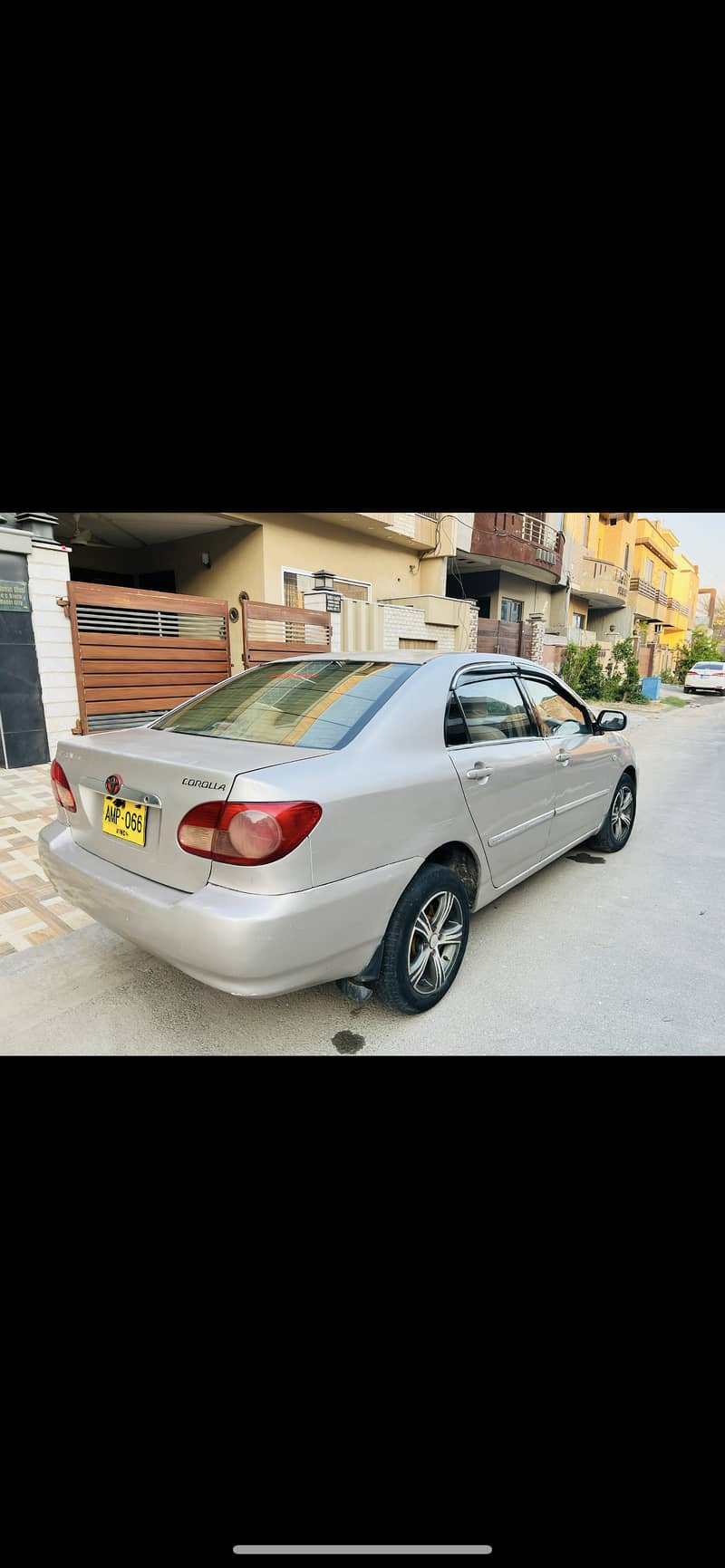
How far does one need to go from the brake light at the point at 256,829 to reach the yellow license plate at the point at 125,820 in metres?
0.36

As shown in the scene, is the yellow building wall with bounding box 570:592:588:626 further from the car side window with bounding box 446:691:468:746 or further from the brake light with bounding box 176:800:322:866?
the brake light with bounding box 176:800:322:866

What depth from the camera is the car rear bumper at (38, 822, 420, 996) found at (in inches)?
75.5

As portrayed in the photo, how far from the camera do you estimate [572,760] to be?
385 centimetres

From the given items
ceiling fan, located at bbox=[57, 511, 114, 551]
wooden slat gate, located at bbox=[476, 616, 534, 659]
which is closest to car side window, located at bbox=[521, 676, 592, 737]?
ceiling fan, located at bbox=[57, 511, 114, 551]

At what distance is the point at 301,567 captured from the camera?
11.6 meters

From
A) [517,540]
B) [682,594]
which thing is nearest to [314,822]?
[517,540]

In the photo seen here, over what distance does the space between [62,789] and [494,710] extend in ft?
6.64

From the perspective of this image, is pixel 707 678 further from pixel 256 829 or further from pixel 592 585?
pixel 256 829

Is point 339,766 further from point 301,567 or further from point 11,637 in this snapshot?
point 301,567

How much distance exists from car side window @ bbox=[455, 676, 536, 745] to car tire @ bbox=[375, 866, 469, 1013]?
2.39 ft

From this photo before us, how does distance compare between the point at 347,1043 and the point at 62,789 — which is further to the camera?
the point at 62,789

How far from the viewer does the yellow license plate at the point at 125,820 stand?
2250 mm

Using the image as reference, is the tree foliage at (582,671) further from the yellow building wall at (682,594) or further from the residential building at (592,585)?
the yellow building wall at (682,594)
